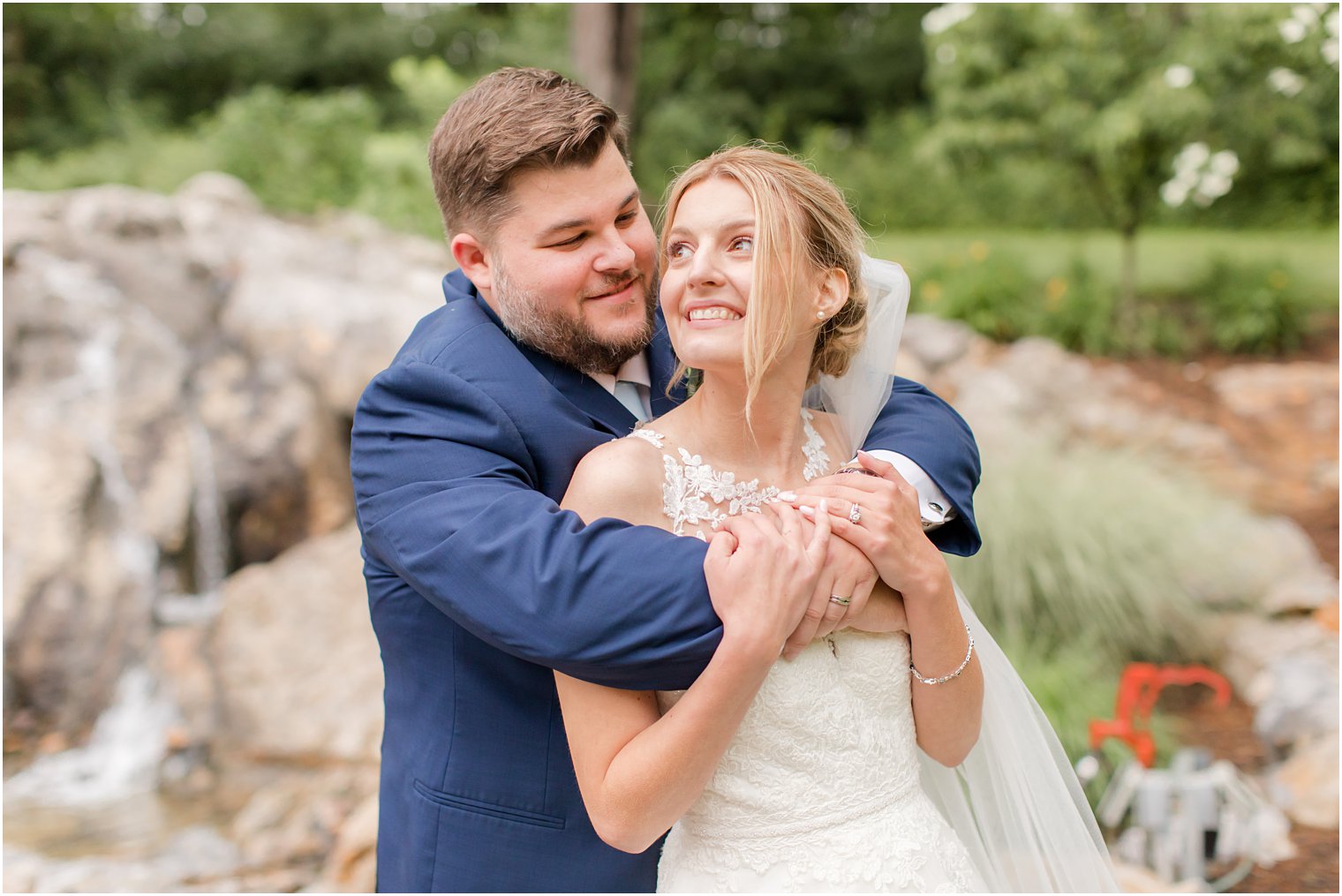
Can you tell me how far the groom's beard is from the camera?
2283 mm

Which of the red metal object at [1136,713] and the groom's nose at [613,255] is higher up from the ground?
the groom's nose at [613,255]

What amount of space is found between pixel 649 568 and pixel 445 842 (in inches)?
34.4

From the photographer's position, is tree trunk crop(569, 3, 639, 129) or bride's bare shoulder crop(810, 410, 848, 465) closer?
bride's bare shoulder crop(810, 410, 848, 465)

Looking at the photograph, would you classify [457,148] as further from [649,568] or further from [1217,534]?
[1217,534]

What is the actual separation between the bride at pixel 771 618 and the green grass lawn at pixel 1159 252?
852 centimetres

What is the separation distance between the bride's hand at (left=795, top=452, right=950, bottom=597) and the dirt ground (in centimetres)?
304

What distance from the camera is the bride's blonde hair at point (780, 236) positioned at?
2014mm

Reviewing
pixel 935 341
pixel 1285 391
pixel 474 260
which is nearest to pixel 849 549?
pixel 474 260

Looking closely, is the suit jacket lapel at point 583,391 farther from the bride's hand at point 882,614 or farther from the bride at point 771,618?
the bride's hand at point 882,614

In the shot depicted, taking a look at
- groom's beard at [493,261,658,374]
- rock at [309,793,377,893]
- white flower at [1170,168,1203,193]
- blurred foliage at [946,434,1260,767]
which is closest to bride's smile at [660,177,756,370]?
groom's beard at [493,261,658,374]

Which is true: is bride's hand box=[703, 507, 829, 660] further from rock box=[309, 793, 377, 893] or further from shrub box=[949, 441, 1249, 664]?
shrub box=[949, 441, 1249, 664]

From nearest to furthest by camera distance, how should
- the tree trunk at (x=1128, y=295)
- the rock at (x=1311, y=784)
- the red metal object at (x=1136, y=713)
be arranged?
the red metal object at (x=1136, y=713)
the rock at (x=1311, y=784)
the tree trunk at (x=1128, y=295)

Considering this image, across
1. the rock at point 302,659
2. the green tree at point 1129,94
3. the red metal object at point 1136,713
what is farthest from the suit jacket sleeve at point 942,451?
the green tree at point 1129,94

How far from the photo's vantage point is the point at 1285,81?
32.3 ft
